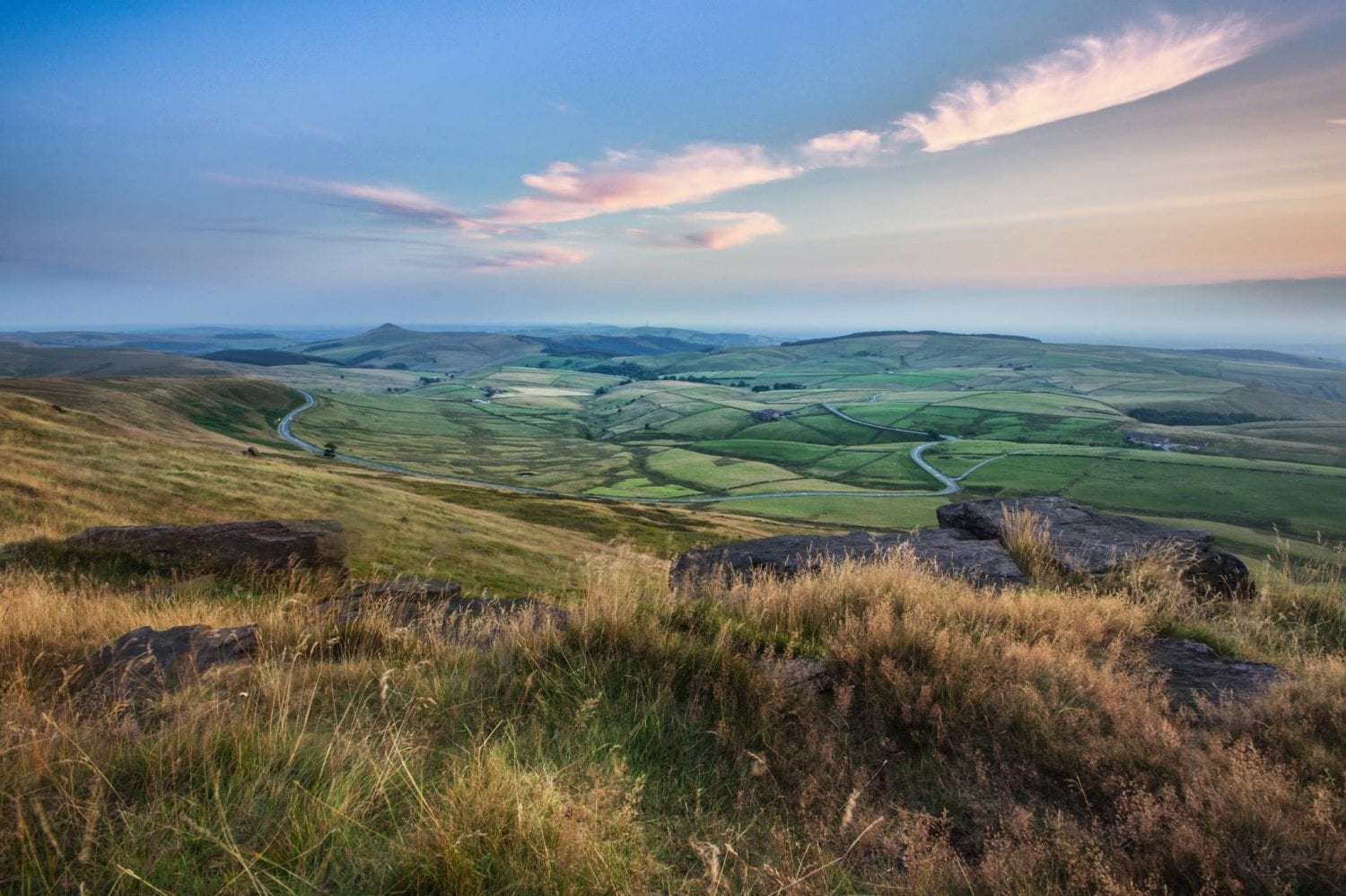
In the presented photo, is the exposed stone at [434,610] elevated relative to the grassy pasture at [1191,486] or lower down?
elevated

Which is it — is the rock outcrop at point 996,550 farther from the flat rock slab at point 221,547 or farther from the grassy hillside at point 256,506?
the flat rock slab at point 221,547

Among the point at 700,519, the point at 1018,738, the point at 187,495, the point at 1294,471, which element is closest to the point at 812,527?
the point at 700,519

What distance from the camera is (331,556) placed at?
14.1 metres

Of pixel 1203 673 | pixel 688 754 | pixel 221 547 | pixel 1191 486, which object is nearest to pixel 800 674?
pixel 688 754

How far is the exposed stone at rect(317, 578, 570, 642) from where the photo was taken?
7035mm

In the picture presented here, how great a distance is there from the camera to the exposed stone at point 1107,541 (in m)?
10.4

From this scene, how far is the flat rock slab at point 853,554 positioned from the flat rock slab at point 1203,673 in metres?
2.46

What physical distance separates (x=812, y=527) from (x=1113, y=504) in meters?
65.6

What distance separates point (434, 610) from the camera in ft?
28.1

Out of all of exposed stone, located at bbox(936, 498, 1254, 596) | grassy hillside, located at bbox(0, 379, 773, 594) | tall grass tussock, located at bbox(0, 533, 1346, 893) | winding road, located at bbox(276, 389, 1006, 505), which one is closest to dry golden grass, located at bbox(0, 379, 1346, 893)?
tall grass tussock, located at bbox(0, 533, 1346, 893)

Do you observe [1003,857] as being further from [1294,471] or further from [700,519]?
[1294,471]

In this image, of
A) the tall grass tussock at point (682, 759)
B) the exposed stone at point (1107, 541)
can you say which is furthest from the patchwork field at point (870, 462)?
the tall grass tussock at point (682, 759)

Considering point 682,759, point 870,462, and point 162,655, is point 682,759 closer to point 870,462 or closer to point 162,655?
point 162,655

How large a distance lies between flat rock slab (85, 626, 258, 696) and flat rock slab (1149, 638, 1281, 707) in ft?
29.6
